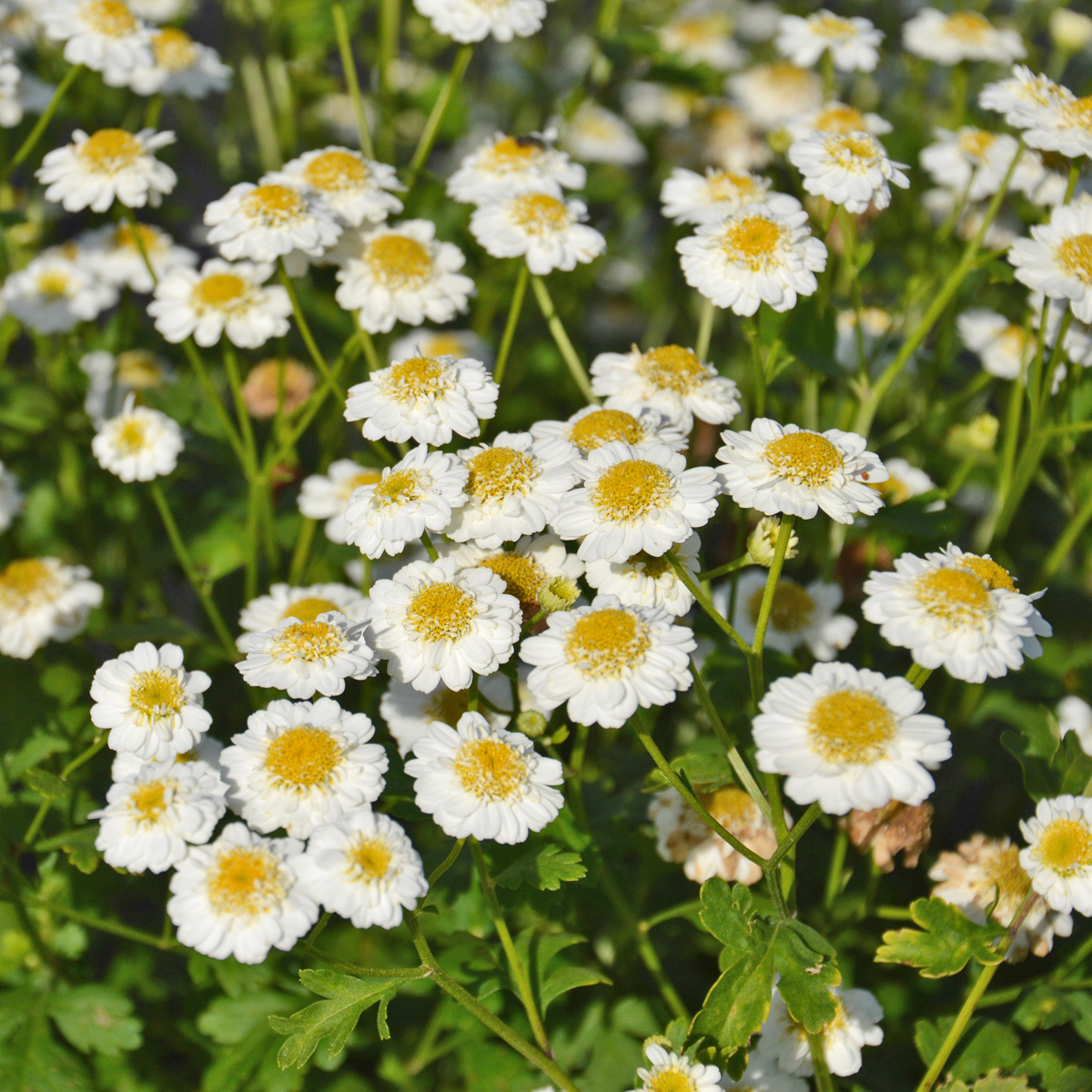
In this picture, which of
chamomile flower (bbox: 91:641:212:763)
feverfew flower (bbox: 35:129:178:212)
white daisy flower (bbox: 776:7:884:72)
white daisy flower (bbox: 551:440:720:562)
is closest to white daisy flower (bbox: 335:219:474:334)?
feverfew flower (bbox: 35:129:178:212)

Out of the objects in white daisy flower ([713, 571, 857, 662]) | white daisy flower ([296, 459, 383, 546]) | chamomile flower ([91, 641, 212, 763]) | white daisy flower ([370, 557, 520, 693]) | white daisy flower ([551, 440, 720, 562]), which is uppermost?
white daisy flower ([551, 440, 720, 562])

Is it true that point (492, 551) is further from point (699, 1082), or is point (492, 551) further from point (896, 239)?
point (896, 239)

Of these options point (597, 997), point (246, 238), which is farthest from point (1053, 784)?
point (246, 238)

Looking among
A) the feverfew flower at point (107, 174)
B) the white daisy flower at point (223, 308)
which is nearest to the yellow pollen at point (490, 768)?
the white daisy flower at point (223, 308)

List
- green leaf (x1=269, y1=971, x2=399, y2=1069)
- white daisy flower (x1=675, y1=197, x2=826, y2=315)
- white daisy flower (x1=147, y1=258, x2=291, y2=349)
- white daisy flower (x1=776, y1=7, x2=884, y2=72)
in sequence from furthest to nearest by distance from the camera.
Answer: white daisy flower (x1=776, y1=7, x2=884, y2=72)
white daisy flower (x1=147, y1=258, x2=291, y2=349)
white daisy flower (x1=675, y1=197, x2=826, y2=315)
green leaf (x1=269, y1=971, x2=399, y2=1069)

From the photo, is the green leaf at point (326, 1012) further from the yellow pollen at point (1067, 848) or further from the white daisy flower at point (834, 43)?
the white daisy flower at point (834, 43)

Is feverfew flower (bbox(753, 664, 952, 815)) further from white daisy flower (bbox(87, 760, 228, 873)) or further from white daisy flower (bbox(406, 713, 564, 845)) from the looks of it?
white daisy flower (bbox(87, 760, 228, 873))

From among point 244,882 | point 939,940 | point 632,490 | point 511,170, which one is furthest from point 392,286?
point 939,940
